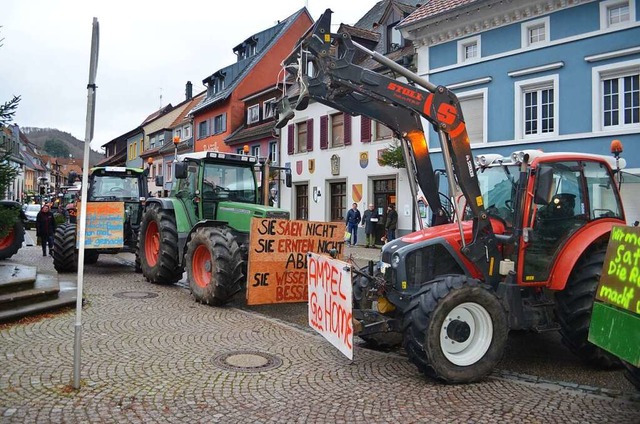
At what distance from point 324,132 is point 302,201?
3.84m

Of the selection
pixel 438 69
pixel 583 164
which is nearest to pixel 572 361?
pixel 583 164

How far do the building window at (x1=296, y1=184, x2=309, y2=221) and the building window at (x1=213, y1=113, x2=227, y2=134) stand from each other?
1050 cm

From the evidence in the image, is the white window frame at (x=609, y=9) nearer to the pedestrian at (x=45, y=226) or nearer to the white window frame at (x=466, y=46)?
the white window frame at (x=466, y=46)

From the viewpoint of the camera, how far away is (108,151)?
70.9 meters

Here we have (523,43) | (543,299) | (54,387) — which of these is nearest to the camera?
(54,387)

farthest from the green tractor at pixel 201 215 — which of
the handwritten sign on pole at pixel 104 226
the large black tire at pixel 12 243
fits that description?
the large black tire at pixel 12 243

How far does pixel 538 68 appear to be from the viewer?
15.6 metres

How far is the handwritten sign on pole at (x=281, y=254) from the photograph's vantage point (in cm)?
761

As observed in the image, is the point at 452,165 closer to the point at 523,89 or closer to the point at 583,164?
the point at 583,164

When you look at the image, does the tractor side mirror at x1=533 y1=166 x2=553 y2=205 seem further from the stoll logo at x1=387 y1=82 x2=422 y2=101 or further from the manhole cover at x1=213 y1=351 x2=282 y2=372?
the manhole cover at x1=213 y1=351 x2=282 y2=372

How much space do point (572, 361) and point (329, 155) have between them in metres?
18.8

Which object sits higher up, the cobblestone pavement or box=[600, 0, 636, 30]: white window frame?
box=[600, 0, 636, 30]: white window frame

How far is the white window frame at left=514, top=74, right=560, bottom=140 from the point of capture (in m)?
15.2

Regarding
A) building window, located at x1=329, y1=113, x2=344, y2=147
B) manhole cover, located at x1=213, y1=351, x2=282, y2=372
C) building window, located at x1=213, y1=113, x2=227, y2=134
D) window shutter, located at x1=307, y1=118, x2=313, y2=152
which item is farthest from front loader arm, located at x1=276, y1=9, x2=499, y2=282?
building window, located at x1=213, y1=113, x2=227, y2=134
